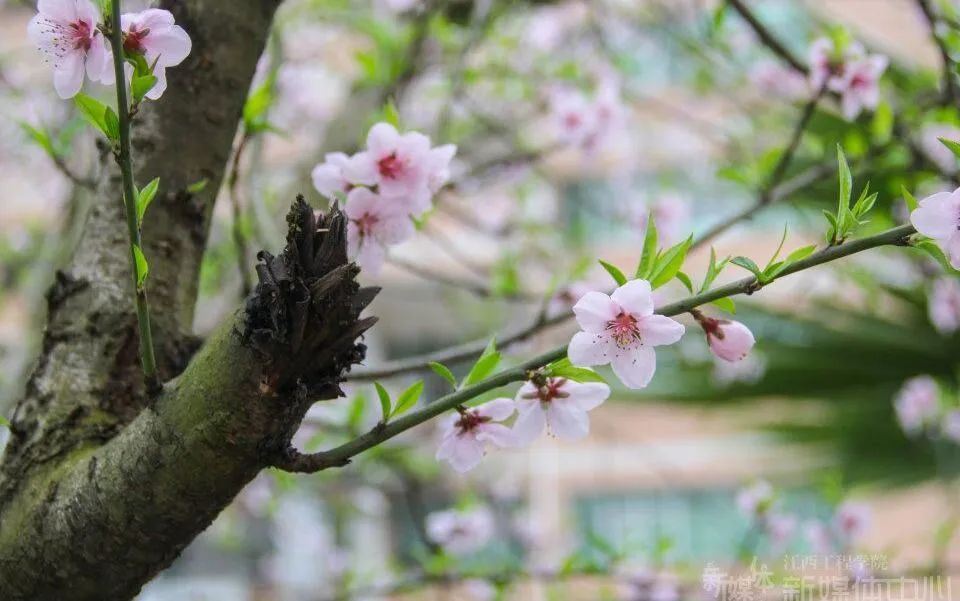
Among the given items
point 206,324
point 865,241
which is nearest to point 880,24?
point 206,324

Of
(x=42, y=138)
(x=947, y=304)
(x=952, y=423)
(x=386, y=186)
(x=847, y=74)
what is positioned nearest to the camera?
(x=386, y=186)

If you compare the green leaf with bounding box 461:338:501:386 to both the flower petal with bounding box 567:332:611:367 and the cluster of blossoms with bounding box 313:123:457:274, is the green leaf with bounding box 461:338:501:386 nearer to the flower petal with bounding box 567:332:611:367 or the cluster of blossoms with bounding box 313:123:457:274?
the flower petal with bounding box 567:332:611:367

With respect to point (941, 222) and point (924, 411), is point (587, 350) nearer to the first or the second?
point (941, 222)

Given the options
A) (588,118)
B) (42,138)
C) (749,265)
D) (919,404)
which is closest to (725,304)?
(749,265)

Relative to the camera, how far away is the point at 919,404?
220 cm

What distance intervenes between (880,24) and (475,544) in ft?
18.6

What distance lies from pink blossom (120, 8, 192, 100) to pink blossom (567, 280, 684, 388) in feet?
1.03

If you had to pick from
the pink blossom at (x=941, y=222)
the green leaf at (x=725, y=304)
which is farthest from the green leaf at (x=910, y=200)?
the green leaf at (x=725, y=304)

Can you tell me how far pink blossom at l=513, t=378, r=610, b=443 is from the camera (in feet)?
2.11

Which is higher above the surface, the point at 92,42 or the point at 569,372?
the point at 92,42

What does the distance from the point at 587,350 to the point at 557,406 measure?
0.08 metres

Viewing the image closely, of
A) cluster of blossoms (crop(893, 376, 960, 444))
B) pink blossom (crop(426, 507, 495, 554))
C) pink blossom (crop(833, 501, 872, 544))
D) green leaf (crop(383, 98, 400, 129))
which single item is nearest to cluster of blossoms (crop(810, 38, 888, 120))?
green leaf (crop(383, 98, 400, 129))

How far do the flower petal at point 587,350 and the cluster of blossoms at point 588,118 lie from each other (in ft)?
4.30

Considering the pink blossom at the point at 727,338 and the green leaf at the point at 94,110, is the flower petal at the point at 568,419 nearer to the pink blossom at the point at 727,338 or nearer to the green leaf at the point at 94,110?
the pink blossom at the point at 727,338
